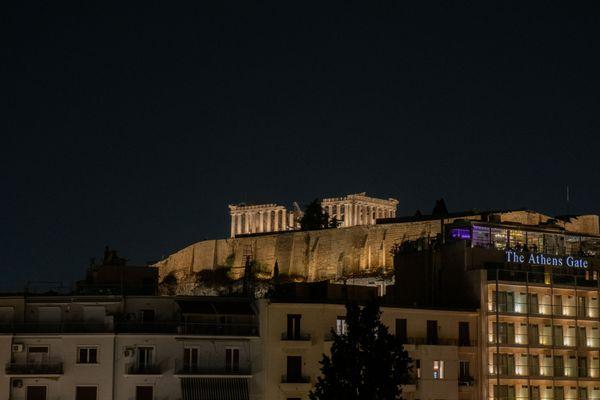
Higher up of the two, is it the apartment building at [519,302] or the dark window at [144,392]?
the apartment building at [519,302]

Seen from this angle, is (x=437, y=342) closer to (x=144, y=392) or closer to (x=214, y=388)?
(x=214, y=388)

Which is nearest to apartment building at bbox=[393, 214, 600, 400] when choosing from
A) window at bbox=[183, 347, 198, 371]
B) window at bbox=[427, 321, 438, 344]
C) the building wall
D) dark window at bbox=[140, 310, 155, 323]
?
the building wall

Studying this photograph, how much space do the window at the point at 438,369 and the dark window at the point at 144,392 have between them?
15506 mm

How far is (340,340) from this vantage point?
2212 inches

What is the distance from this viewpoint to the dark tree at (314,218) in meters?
188

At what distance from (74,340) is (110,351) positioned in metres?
1.76

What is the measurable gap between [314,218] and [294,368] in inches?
4964

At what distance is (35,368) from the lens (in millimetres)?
59594

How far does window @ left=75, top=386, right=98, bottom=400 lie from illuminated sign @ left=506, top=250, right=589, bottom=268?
2504 centimetres

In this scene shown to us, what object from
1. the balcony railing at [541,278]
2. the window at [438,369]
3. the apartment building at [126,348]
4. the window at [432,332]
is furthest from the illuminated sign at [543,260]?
the apartment building at [126,348]

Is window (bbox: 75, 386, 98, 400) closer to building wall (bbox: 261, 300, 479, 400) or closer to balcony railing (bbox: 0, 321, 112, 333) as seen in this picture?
balcony railing (bbox: 0, 321, 112, 333)

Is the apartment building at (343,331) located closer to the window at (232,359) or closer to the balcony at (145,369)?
the window at (232,359)

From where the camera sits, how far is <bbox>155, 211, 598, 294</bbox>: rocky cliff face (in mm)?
158875

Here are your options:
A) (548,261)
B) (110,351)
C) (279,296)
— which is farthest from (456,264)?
(110,351)
